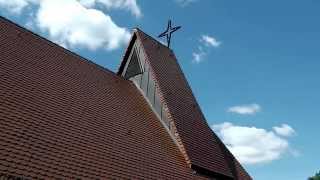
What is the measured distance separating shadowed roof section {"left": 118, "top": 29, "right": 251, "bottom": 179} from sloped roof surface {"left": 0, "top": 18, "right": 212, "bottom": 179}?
0.17 m

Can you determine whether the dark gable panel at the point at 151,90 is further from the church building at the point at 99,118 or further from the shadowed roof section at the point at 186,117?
the shadowed roof section at the point at 186,117

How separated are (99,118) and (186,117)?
463 cm

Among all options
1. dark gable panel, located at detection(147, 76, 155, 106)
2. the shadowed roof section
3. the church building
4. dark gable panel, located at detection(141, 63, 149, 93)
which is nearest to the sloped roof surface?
the church building

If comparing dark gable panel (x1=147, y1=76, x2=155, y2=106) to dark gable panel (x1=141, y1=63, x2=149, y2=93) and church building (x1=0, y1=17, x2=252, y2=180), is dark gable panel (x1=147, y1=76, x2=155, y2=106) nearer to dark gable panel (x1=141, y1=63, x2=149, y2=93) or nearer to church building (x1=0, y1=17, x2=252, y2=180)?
church building (x1=0, y1=17, x2=252, y2=180)

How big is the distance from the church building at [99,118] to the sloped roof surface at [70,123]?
0.09ft

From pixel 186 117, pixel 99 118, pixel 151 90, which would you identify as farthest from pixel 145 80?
pixel 99 118

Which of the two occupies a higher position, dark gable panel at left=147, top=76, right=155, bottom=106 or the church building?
dark gable panel at left=147, top=76, right=155, bottom=106

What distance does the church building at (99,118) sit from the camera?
9.48 metres

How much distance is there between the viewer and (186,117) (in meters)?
16.5

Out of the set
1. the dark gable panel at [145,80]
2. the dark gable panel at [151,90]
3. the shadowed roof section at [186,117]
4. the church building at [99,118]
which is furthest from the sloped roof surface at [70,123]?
the dark gable panel at [145,80]

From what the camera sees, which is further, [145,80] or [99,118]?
[145,80]

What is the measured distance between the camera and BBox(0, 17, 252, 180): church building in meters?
9.48

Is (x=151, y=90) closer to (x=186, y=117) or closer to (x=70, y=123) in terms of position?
(x=186, y=117)

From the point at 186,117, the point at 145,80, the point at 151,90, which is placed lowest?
the point at 186,117
